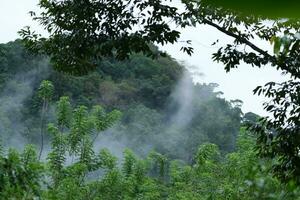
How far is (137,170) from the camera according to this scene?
474 inches

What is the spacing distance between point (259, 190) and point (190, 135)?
20.9m

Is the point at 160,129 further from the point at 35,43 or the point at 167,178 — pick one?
the point at 35,43

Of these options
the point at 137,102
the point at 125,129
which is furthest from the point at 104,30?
the point at 137,102

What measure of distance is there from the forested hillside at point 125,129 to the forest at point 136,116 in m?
0.04

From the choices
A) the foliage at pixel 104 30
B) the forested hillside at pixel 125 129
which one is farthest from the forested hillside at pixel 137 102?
the foliage at pixel 104 30

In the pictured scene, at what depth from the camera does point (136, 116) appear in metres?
23.5

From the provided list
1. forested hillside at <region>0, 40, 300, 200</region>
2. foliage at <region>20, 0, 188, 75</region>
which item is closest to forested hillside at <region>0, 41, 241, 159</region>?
forested hillside at <region>0, 40, 300, 200</region>

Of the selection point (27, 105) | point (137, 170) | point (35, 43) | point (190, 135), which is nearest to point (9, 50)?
point (27, 105)

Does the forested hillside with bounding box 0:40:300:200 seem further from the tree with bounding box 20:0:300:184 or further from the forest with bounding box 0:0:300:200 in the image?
the tree with bounding box 20:0:300:184

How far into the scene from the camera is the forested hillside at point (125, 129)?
10289 millimetres

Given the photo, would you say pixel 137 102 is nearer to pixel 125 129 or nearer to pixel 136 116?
pixel 136 116

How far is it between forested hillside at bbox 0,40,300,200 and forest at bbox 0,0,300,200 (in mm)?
35

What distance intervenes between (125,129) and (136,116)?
127 cm

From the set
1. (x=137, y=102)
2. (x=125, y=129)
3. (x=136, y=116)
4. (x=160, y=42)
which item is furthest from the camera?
(x=137, y=102)
